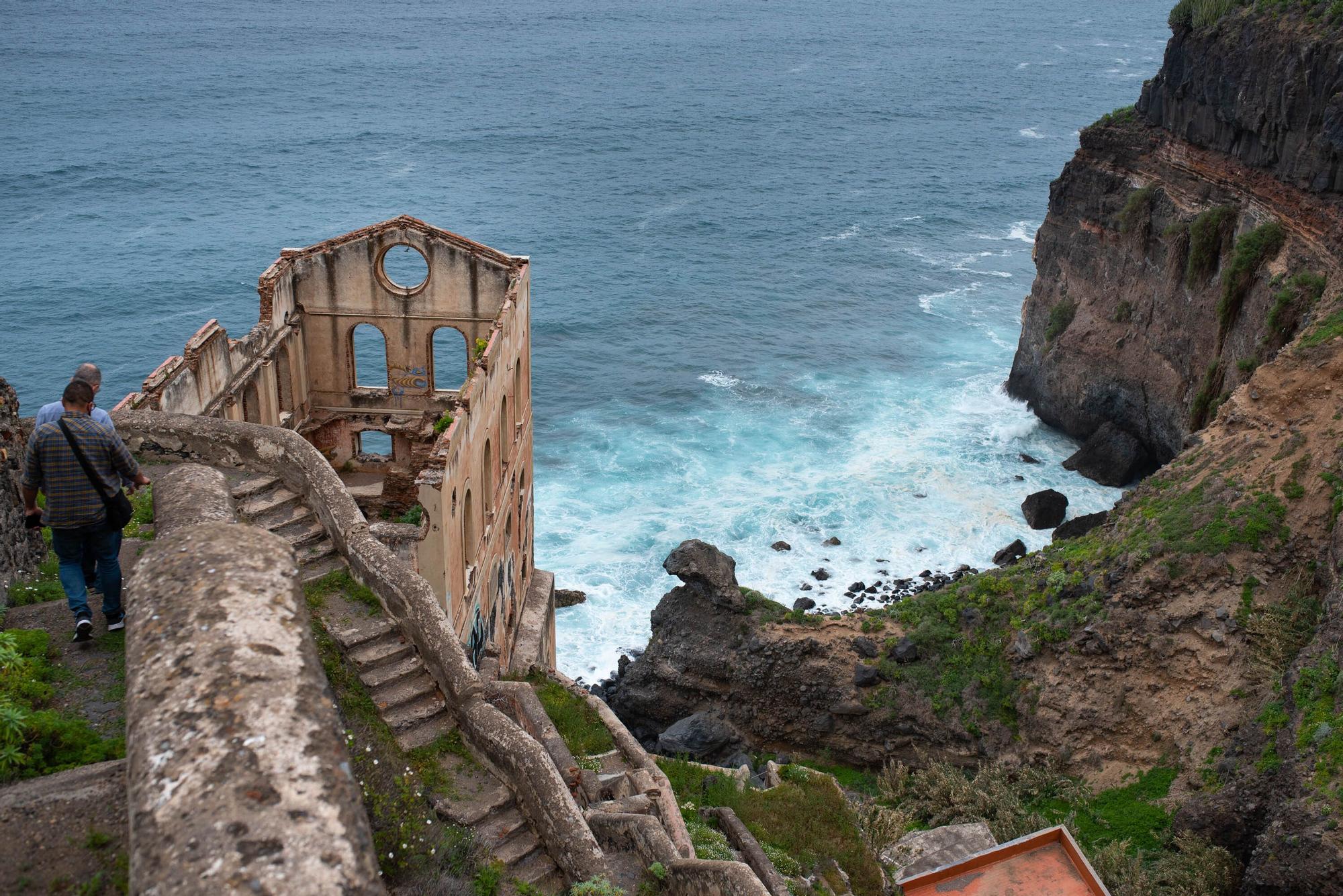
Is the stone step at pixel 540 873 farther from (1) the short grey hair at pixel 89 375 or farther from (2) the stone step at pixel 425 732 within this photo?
(1) the short grey hair at pixel 89 375

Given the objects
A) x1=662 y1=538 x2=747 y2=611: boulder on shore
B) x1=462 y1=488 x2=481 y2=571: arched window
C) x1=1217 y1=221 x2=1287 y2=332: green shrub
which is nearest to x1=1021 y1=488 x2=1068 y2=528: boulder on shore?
x1=1217 y1=221 x2=1287 y2=332: green shrub

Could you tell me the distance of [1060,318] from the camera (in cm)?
5356

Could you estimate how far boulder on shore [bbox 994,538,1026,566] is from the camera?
44.0 meters

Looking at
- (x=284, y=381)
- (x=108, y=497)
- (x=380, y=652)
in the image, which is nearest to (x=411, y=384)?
(x=284, y=381)

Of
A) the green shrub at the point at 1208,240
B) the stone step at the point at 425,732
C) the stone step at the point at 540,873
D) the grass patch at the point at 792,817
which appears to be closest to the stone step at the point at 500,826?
the stone step at the point at 540,873

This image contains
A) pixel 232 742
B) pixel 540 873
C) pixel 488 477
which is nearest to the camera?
pixel 232 742

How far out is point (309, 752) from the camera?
7.98 metres

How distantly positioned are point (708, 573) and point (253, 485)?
1900 centimetres

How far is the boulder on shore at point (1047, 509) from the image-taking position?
46844 mm

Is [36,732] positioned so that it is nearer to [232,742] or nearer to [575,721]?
[232,742]

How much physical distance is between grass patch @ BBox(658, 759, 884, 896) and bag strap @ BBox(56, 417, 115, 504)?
36.4 ft

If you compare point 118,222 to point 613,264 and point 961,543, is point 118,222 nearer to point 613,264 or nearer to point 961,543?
point 613,264

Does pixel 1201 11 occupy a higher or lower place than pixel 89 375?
higher

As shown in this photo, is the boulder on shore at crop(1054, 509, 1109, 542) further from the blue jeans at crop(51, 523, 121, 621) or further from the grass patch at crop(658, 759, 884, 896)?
the blue jeans at crop(51, 523, 121, 621)
